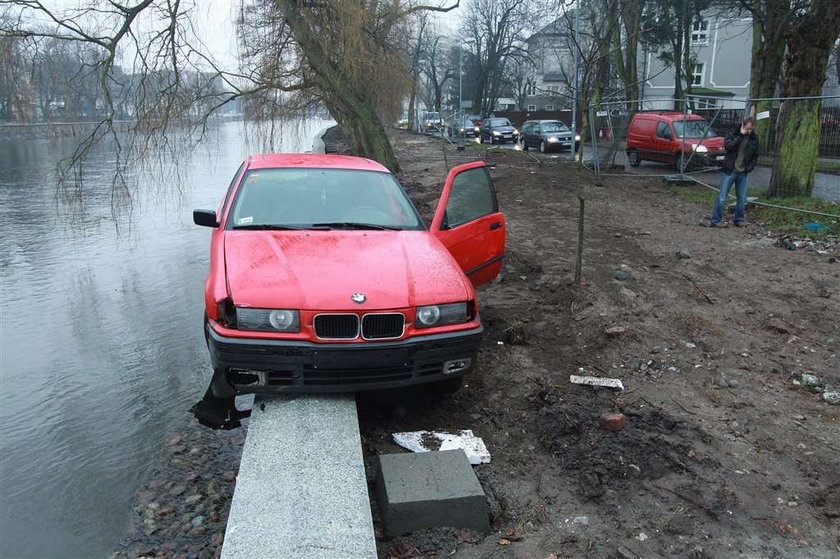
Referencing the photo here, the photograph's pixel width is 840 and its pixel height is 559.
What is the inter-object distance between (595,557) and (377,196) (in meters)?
3.52

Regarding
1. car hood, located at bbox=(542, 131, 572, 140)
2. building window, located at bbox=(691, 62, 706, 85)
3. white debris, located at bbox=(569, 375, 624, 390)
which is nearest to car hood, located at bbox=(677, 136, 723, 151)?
car hood, located at bbox=(542, 131, 572, 140)

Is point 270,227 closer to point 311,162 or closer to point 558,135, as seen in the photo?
point 311,162

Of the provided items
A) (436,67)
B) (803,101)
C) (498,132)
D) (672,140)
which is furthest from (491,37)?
(803,101)

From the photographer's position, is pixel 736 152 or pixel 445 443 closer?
pixel 445 443

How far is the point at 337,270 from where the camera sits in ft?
14.8

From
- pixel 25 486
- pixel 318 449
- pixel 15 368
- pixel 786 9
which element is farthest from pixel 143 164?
pixel 786 9

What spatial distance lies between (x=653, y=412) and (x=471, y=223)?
7.69ft

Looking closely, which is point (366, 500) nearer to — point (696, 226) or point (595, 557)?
point (595, 557)

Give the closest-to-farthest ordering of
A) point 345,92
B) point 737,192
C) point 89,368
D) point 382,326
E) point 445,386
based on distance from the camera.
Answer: point 382,326 < point 445,386 < point 89,368 < point 737,192 < point 345,92

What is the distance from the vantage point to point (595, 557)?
3.30 meters

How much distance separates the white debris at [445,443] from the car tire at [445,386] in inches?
16.5

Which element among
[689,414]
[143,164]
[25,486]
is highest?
[143,164]

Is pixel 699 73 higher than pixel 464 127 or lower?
higher

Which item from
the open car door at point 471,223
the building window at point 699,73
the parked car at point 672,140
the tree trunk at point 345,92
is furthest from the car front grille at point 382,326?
the building window at point 699,73
